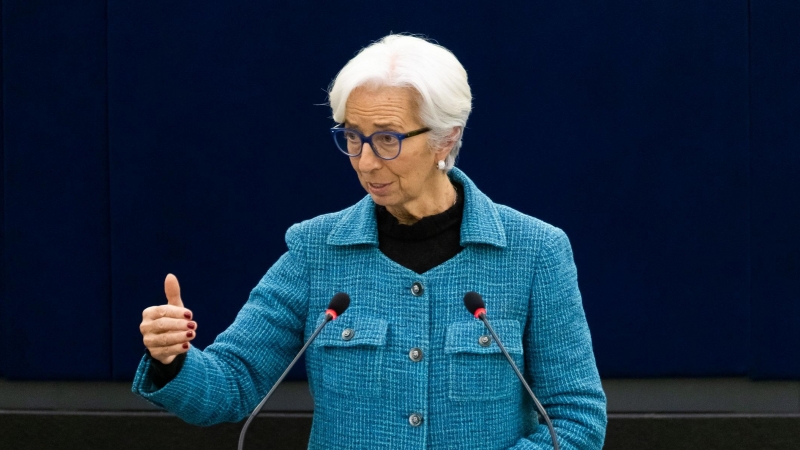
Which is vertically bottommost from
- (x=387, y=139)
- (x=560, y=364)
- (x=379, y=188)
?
(x=560, y=364)

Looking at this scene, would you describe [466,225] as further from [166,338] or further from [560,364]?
[166,338]

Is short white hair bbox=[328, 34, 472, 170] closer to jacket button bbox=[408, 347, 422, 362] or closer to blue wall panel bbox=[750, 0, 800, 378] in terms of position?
jacket button bbox=[408, 347, 422, 362]

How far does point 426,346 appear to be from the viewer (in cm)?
216

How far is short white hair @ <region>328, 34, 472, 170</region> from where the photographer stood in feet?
6.97

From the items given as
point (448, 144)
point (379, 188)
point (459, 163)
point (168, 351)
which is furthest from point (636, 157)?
point (168, 351)

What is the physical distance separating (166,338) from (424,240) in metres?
0.64

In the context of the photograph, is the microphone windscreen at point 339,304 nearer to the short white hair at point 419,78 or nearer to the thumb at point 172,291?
the thumb at point 172,291

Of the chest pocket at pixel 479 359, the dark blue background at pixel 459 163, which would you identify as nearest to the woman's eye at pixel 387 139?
the chest pocket at pixel 479 359

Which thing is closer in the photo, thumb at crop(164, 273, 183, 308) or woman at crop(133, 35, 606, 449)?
thumb at crop(164, 273, 183, 308)

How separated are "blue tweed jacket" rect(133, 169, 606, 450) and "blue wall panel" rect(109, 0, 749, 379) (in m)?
1.55

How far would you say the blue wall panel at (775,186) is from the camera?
3699 millimetres

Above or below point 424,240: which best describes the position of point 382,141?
above

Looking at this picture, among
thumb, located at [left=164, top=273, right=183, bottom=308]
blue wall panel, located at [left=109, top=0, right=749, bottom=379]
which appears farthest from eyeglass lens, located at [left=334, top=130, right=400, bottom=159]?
blue wall panel, located at [left=109, top=0, right=749, bottom=379]

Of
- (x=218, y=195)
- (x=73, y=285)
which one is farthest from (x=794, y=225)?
(x=73, y=285)
